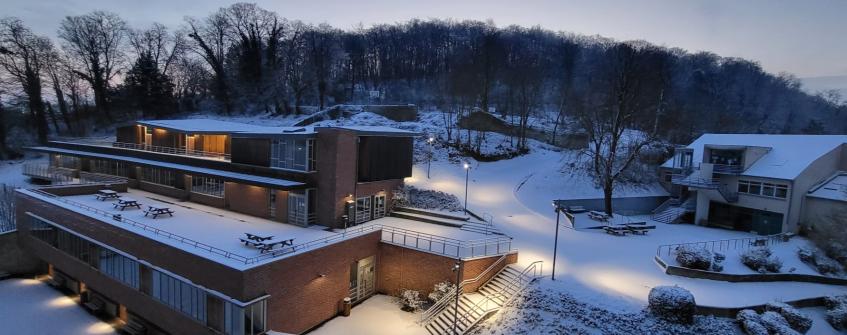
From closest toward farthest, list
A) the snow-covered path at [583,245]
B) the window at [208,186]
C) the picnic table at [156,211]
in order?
the snow-covered path at [583,245] < the picnic table at [156,211] < the window at [208,186]

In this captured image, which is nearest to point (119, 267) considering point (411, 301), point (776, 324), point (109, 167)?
point (411, 301)

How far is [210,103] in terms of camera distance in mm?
59906

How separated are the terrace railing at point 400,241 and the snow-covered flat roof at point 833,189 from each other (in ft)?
70.5

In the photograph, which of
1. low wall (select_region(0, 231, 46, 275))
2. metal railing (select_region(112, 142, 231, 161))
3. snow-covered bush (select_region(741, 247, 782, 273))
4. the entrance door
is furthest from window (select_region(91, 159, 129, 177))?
snow-covered bush (select_region(741, 247, 782, 273))

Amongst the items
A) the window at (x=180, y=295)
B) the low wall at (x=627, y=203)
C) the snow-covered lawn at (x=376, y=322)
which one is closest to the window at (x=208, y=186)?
the window at (x=180, y=295)

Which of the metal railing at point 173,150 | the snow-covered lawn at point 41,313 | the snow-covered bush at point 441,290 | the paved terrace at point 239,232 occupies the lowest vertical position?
the snow-covered lawn at point 41,313

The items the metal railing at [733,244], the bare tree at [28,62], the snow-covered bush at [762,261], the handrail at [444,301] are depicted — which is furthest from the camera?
the bare tree at [28,62]

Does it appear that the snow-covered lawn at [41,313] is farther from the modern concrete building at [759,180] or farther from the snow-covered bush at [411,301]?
the modern concrete building at [759,180]

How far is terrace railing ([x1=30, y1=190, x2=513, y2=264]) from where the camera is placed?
1659 centimetres

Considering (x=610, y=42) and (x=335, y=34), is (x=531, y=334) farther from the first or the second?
(x=610, y=42)

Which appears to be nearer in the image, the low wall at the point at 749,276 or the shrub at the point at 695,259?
the low wall at the point at 749,276

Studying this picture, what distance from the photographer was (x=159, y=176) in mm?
28406

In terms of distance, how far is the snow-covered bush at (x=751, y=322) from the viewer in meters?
14.4

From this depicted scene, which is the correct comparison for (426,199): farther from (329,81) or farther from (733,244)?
(329,81)
